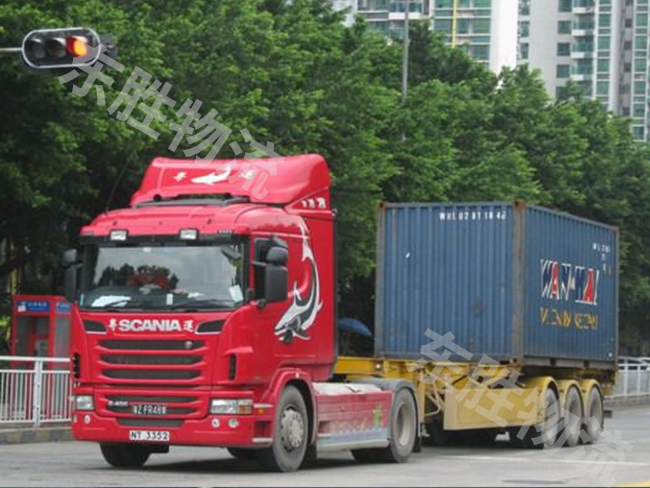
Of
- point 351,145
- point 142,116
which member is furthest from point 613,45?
point 142,116

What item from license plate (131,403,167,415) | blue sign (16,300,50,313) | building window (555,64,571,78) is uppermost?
building window (555,64,571,78)

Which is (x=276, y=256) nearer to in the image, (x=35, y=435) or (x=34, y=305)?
(x=35, y=435)

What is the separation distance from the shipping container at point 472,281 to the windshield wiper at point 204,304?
21.5ft

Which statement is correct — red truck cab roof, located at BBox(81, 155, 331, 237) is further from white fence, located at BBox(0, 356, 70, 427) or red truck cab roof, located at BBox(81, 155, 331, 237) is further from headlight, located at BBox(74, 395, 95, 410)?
white fence, located at BBox(0, 356, 70, 427)

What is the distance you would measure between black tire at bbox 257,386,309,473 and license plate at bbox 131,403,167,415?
1.21 metres

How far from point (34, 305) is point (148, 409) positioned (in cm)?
1156

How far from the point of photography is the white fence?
24.0 meters

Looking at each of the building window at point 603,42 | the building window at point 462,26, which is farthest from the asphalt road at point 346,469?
the building window at point 603,42

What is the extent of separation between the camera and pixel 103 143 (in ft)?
97.7

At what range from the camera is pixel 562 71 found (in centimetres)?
15475

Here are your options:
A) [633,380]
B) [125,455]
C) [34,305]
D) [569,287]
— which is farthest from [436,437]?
[633,380]

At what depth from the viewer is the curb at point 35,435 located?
2370 cm

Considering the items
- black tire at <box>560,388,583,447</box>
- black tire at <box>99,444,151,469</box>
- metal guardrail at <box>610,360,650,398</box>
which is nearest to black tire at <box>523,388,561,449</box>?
black tire at <box>560,388,583,447</box>

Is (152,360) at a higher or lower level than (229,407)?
higher
